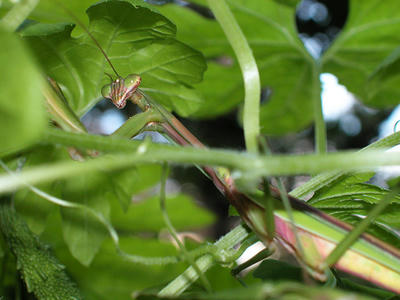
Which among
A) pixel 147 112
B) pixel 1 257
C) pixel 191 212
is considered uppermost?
→ pixel 147 112

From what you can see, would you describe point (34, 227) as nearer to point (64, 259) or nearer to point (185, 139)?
point (64, 259)

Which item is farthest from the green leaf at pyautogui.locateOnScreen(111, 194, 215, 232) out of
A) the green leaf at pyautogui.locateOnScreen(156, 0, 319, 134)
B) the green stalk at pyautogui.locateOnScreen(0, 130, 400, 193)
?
the green stalk at pyautogui.locateOnScreen(0, 130, 400, 193)

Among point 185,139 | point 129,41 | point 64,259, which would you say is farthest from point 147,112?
point 64,259

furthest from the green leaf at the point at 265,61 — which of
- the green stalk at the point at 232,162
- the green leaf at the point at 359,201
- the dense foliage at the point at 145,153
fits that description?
the green stalk at the point at 232,162

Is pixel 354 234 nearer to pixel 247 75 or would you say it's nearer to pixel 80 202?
pixel 247 75

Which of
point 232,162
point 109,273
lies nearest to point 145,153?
point 232,162

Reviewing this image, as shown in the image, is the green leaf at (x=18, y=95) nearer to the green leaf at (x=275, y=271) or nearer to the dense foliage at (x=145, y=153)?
the dense foliage at (x=145, y=153)
